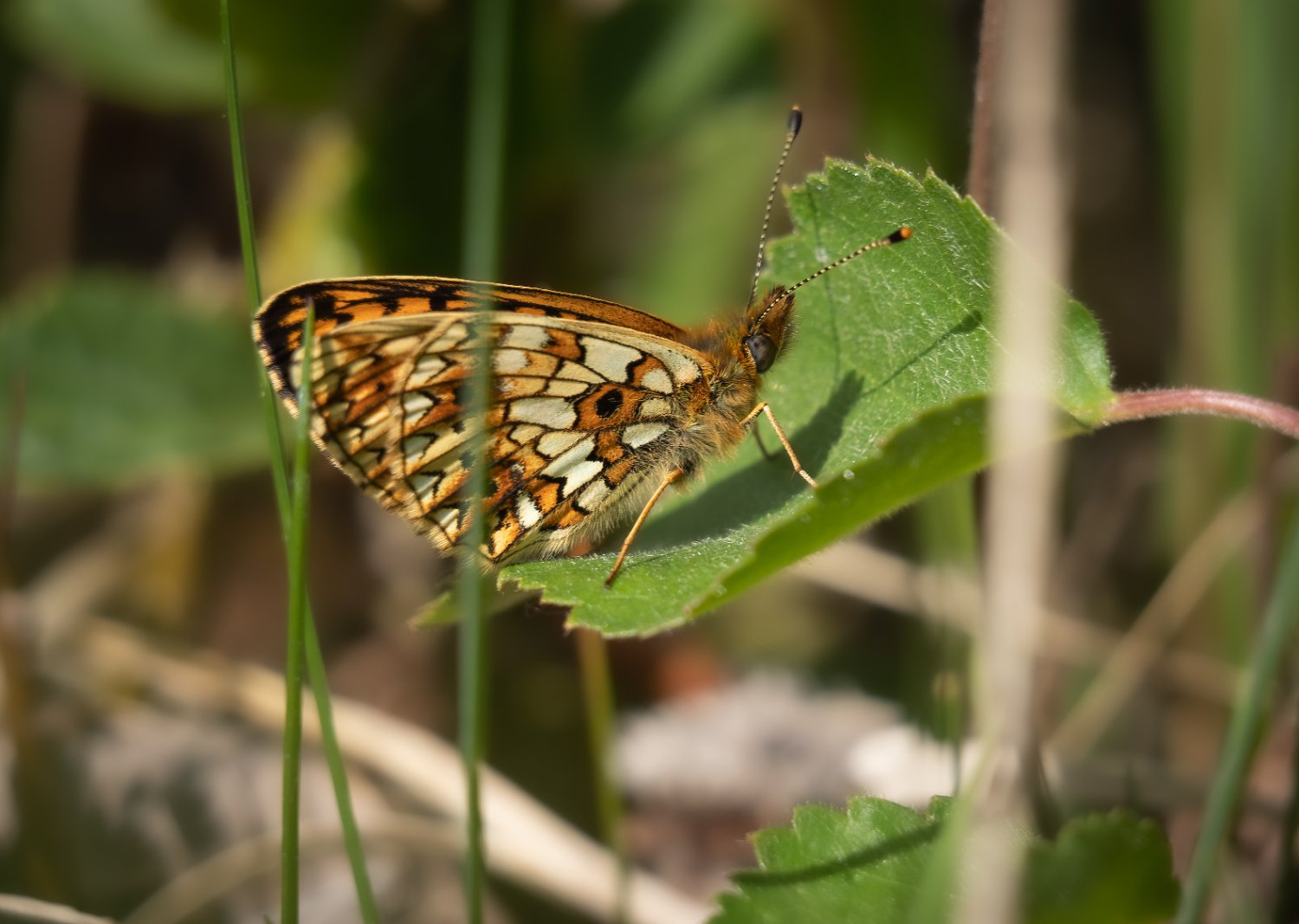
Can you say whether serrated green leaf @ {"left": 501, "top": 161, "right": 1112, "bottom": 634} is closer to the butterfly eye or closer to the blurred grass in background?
the butterfly eye

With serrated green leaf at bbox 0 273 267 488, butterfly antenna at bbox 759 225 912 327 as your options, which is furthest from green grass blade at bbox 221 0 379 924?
serrated green leaf at bbox 0 273 267 488

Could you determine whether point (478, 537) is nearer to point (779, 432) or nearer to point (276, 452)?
point (276, 452)

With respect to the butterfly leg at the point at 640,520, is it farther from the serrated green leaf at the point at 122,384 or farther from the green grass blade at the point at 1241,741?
the serrated green leaf at the point at 122,384

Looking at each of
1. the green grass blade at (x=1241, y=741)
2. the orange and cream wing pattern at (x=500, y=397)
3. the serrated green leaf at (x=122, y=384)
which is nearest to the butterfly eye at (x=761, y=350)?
the orange and cream wing pattern at (x=500, y=397)

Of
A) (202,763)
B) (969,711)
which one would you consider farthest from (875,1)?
(202,763)

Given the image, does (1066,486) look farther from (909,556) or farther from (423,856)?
(423,856)

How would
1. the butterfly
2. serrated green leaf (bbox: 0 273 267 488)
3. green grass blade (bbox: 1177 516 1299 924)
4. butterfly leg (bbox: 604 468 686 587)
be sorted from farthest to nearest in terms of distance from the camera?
serrated green leaf (bbox: 0 273 267 488) < the butterfly < butterfly leg (bbox: 604 468 686 587) < green grass blade (bbox: 1177 516 1299 924)
